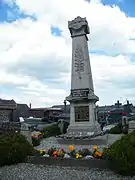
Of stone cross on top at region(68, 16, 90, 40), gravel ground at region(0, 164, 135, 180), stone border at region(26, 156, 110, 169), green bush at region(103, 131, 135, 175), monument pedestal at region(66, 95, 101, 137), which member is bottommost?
gravel ground at region(0, 164, 135, 180)

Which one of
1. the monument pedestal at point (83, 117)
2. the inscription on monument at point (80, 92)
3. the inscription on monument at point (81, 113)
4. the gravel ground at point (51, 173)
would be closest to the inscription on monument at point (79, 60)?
the inscription on monument at point (80, 92)

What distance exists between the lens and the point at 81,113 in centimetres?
1653

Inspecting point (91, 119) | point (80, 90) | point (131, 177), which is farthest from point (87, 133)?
point (131, 177)

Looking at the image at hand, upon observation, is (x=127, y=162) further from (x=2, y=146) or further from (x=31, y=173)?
(x=2, y=146)

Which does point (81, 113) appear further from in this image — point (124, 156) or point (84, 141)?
point (124, 156)

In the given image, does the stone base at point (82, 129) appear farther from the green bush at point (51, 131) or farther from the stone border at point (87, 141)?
the green bush at point (51, 131)

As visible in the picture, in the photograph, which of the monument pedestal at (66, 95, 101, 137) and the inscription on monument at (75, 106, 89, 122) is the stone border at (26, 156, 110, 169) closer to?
the monument pedestal at (66, 95, 101, 137)

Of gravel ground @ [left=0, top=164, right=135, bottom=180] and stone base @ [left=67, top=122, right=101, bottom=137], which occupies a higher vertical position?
stone base @ [left=67, top=122, right=101, bottom=137]

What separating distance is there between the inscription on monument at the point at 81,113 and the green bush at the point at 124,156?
31.2 feet

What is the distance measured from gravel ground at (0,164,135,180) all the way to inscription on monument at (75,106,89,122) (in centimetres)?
937

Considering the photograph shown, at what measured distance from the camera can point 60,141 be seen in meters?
13.9

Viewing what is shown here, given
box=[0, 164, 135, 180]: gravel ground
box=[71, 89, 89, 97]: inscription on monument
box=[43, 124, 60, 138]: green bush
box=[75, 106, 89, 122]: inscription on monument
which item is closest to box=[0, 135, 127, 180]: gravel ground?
box=[0, 164, 135, 180]: gravel ground

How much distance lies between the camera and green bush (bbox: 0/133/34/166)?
741 cm

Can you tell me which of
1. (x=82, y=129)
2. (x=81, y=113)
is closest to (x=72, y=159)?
(x=82, y=129)
